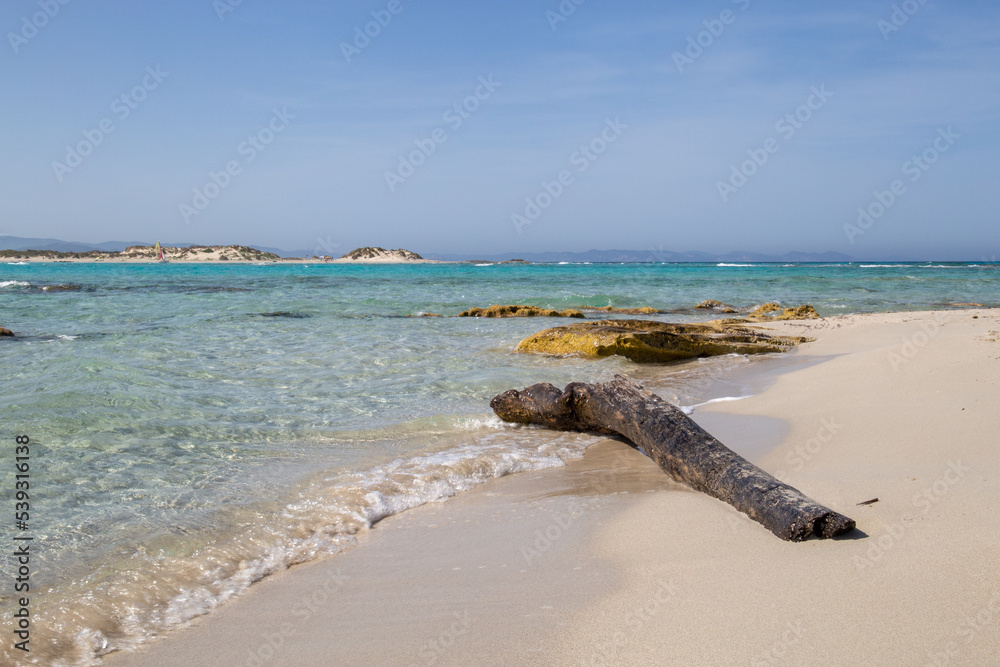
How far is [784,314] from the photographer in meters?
16.1

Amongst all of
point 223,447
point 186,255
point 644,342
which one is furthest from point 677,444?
point 186,255

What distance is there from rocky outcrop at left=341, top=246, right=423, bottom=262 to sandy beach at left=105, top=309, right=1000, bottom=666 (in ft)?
371

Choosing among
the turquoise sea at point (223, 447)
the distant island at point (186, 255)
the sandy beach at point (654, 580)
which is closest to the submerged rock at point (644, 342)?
the turquoise sea at point (223, 447)

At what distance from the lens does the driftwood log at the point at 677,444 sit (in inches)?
108

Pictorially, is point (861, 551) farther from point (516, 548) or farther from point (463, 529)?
point (463, 529)

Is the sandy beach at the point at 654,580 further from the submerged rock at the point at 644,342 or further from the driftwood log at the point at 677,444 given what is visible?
the submerged rock at the point at 644,342

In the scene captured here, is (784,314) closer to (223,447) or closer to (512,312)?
(512,312)

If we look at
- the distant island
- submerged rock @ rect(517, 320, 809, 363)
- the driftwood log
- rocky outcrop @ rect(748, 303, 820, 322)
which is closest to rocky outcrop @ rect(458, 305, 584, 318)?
rocky outcrop @ rect(748, 303, 820, 322)

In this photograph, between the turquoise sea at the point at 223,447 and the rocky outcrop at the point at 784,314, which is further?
the rocky outcrop at the point at 784,314

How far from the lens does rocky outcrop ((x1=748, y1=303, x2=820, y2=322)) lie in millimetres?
15145

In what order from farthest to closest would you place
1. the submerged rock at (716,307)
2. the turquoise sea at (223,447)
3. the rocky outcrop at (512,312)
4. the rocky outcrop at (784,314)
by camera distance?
the submerged rock at (716,307) < the rocky outcrop at (512,312) < the rocky outcrop at (784,314) < the turquoise sea at (223,447)

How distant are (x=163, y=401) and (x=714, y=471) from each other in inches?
195

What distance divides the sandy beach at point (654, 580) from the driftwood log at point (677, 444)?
0.28 feet

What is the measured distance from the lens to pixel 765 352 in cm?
960
